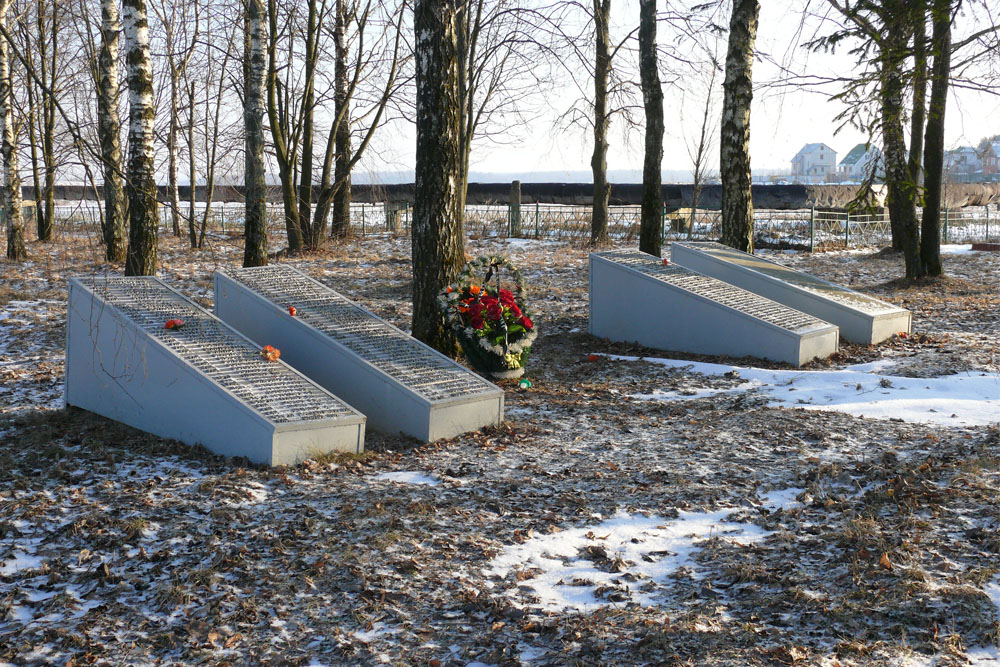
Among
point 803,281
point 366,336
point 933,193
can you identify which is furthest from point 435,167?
point 933,193

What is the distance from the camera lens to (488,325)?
7.68m

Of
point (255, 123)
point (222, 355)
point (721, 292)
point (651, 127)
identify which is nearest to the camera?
point (222, 355)

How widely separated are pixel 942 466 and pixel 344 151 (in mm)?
15743

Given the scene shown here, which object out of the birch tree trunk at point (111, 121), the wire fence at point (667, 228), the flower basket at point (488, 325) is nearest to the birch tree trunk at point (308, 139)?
the wire fence at point (667, 228)

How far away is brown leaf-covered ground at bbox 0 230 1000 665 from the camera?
130 inches

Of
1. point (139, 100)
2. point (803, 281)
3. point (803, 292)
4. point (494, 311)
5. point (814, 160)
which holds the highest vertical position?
point (814, 160)

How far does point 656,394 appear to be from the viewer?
7.41m

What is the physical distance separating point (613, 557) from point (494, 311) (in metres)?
3.83

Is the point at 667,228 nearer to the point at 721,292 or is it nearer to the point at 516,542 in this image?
the point at 721,292

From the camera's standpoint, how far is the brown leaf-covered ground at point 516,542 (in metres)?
3.31

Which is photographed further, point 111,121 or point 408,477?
point 111,121

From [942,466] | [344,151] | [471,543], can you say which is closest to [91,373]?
[471,543]

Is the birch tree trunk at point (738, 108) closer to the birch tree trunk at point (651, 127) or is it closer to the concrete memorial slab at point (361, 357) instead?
the birch tree trunk at point (651, 127)

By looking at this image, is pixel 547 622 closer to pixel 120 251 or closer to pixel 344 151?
pixel 120 251
